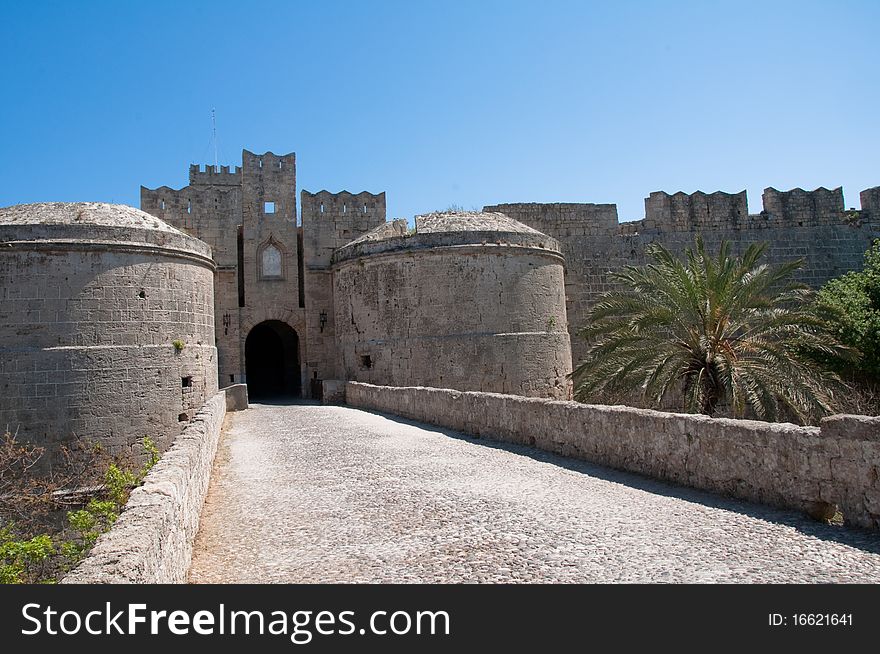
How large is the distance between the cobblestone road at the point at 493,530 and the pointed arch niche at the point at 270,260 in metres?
11.6

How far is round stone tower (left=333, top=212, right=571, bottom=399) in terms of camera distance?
52.7 feet

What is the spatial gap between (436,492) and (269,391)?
60.2ft

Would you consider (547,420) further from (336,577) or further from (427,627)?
(427,627)

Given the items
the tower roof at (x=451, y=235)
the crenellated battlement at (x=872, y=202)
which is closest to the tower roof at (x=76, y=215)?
the tower roof at (x=451, y=235)

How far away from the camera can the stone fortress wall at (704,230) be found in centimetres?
1967

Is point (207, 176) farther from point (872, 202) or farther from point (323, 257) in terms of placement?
point (872, 202)

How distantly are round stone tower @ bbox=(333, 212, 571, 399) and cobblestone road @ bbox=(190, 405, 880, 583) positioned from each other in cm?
785

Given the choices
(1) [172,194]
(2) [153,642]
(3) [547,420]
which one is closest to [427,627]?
(2) [153,642]

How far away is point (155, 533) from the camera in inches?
135

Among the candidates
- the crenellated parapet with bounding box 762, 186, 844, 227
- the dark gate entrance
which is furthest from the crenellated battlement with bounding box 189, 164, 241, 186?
the crenellated parapet with bounding box 762, 186, 844, 227

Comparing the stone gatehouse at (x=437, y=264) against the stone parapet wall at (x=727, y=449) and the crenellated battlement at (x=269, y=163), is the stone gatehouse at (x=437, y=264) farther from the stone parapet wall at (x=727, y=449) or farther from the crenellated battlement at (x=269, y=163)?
the stone parapet wall at (x=727, y=449)

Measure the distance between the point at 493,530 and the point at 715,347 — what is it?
276 inches

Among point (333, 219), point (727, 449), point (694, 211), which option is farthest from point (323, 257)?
point (727, 449)

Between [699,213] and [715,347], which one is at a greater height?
[699,213]
